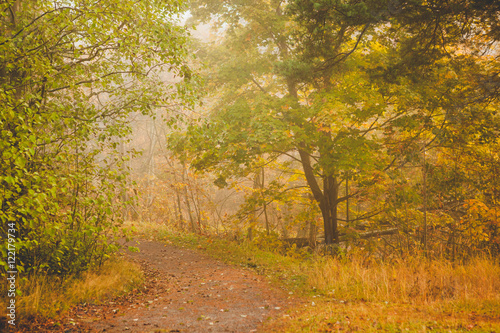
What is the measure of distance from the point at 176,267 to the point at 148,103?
17.6ft

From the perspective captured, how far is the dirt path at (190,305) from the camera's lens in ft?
15.1

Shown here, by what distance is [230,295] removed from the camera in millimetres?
6359

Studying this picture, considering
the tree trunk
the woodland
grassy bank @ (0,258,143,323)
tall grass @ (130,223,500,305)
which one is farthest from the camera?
the tree trunk

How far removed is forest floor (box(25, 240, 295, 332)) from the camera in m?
4.56

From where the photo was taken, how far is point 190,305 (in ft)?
19.0

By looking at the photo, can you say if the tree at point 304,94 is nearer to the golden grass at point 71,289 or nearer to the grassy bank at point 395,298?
the grassy bank at point 395,298

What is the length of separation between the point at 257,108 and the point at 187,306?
5.77 m

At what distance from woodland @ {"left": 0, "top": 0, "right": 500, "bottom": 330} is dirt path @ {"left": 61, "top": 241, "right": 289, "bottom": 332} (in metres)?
1.13

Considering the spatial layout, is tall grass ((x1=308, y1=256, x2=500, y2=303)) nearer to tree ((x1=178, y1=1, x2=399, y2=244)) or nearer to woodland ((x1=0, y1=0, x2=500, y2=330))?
woodland ((x1=0, y1=0, x2=500, y2=330))

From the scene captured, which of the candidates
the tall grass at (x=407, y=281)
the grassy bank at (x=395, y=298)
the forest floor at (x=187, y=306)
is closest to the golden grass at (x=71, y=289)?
the forest floor at (x=187, y=306)

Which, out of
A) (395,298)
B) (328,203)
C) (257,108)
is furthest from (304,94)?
(395,298)

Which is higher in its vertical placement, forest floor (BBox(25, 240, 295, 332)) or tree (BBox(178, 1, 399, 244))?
tree (BBox(178, 1, 399, 244))

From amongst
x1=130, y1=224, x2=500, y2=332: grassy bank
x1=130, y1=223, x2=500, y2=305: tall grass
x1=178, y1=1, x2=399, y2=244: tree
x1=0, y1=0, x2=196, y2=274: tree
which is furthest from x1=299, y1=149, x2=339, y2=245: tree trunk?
x1=0, y1=0, x2=196, y2=274: tree

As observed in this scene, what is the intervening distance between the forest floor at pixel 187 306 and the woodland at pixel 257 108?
43.1 inches
